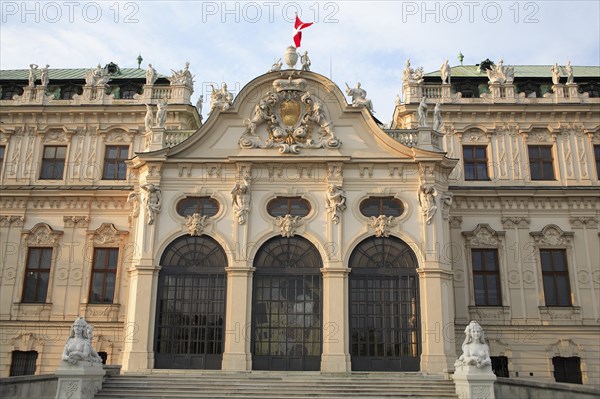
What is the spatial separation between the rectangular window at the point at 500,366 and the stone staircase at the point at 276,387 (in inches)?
261

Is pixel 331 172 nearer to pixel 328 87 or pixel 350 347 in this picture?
pixel 328 87

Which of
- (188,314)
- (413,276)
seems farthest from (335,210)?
(188,314)

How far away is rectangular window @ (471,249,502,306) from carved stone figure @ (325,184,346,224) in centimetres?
791

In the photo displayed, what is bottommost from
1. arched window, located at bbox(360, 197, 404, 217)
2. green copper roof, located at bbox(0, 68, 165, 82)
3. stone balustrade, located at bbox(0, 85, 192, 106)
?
arched window, located at bbox(360, 197, 404, 217)

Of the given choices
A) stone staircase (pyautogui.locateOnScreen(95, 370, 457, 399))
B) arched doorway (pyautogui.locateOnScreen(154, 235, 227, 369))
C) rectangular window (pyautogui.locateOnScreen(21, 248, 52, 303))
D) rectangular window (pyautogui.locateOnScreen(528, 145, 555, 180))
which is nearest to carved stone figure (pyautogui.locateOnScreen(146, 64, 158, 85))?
rectangular window (pyautogui.locateOnScreen(21, 248, 52, 303))

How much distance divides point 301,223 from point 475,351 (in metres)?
8.77

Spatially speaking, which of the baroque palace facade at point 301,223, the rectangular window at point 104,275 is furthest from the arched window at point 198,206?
the rectangular window at point 104,275

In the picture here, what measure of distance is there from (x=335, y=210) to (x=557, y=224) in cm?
1162

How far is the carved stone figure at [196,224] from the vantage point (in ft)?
82.4

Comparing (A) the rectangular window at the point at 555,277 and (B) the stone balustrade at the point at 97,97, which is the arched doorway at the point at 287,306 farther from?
(A) the rectangular window at the point at 555,277

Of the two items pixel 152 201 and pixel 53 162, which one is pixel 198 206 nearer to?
pixel 152 201

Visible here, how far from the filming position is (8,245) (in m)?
29.3

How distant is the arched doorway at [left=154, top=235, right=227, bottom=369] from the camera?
23984mm

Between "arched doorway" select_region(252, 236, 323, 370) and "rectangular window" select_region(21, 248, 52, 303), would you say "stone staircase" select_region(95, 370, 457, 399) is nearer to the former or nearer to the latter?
"arched doorway" select_region(252, 236, 323, 370)
